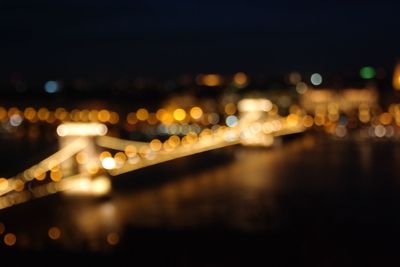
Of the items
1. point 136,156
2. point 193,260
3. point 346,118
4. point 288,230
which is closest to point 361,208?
point 288,230

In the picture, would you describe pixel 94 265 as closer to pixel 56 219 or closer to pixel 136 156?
pixel 56 219

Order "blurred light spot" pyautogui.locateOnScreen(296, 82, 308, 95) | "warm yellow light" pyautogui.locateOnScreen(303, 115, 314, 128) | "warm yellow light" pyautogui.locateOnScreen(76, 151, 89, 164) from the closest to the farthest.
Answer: "warm yellow light" pyautogui.locateOnScreen(76, 151, 89, 164), "warm yellow light" pyautogui.locateOnScreen(303, 115, 314, 128), "blurred light spot" pyautogui.locateOnScreen(296, 82, 308, 95)

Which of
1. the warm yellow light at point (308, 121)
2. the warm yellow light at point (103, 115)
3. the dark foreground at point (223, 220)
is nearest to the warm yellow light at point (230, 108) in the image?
the warm yellow light at point (308, 121)

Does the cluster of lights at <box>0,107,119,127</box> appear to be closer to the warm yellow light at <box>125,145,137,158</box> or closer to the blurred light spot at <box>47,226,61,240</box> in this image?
the warm yellow light at <box>125,145,137,158</box>

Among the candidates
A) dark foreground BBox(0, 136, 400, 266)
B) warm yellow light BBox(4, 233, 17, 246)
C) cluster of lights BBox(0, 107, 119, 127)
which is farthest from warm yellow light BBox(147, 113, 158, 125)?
warm yellow light BBox(4, 233, 17, 246)

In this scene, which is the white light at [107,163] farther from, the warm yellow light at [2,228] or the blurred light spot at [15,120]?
the blurred light spot at [15,120]

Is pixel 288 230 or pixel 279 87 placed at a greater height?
pixel 279 87

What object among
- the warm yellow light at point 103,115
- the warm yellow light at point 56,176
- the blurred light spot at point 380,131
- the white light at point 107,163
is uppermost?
the warm yellow light at point 103,115
